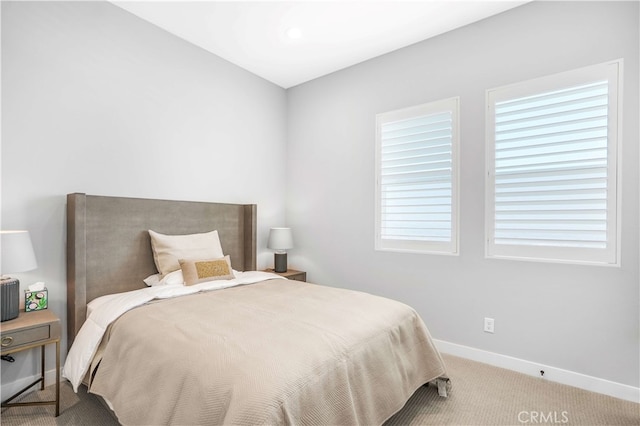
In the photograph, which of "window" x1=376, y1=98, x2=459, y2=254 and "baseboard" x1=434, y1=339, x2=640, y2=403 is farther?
"window" x1=376, y1=98, x2=459, y2=254

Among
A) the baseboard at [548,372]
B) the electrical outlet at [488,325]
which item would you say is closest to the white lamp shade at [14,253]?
the baseboard at [548,372]

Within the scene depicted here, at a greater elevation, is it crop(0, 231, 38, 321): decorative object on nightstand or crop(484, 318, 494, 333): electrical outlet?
crop(0, 231, 38, 321): decorative object on nightstand

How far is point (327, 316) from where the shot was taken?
1.86 m

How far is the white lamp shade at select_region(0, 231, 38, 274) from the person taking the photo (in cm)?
180

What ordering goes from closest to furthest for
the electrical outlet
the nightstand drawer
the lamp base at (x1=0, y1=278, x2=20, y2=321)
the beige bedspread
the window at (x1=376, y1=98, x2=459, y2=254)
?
the beige bedspread < the nightstand drawer < the lamp base at (x1=0, y1=278, x2=20, y2=321) < the electrical outlet < the window at (x1=376, y1=98, x2=459, y2=254)

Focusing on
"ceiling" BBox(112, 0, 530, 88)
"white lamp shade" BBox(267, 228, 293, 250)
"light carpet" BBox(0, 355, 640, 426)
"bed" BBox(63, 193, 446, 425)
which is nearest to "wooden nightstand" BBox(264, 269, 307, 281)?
"white lamp shade" BBox(267, 228, 293, 250)

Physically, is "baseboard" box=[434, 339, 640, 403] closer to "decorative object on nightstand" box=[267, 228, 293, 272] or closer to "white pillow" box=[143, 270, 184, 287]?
"decorative object on nightstand" box=[267, 228, 293, 272]

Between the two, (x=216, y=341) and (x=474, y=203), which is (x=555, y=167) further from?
(x=216, y=341)

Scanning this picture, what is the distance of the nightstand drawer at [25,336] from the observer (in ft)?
5.72

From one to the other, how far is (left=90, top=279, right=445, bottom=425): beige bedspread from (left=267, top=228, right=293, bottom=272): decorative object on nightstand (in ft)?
4.74

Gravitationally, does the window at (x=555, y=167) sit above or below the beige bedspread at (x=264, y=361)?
above

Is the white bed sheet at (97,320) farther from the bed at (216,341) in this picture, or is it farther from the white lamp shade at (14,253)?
the white lamp shade at (14,253)

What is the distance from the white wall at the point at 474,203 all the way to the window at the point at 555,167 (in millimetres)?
77

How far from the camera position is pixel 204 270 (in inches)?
103
